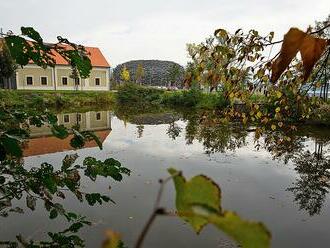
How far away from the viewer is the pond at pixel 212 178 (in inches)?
265

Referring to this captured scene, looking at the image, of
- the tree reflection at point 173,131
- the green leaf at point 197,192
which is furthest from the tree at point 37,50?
the tree reflection at point 173,131

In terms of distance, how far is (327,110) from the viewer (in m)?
22.6

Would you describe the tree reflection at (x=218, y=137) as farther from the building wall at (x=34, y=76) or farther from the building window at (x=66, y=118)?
the building wall at (x=34, y=76)

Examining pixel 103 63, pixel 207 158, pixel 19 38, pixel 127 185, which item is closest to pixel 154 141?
pixel 207 158

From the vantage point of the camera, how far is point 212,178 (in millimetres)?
2777

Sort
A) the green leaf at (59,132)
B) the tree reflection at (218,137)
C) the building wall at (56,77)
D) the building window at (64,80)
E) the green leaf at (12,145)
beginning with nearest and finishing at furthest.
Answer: the green leaf at (12,145), the green leaf at (59,132), the tree reflection at (218,137), the building wall at (56,77), the building window at (64,80)

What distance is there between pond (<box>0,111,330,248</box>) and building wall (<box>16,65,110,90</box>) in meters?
28.5

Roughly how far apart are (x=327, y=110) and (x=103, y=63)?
35.1m

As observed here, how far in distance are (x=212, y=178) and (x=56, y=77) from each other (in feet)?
154

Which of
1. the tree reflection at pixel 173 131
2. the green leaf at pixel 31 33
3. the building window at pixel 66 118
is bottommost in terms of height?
the building window at pixel 66 118

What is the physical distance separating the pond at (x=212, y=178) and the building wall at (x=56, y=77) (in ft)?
93.6

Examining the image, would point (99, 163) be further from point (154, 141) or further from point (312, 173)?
point (154, 141)

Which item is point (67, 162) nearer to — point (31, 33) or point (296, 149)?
point (31, 33)

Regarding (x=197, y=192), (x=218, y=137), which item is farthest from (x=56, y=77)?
(x=197, y=192)
